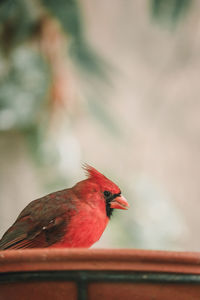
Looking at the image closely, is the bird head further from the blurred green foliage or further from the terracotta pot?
the blurred green foliage

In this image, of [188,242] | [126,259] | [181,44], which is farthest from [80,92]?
[126,259]

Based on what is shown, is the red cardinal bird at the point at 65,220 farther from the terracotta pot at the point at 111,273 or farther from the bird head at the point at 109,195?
the terracotta pot at the point at 111,273

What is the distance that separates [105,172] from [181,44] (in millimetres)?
703

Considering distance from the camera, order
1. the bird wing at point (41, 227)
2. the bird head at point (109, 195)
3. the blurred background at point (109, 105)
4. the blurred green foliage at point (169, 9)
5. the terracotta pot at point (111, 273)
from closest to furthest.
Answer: the terracotta pot at point (111, 273) → the bird wing at point (41, 227) → the bird head at point (109, 195) → the blurred background at point (109, 105) → the blurred green foliage at point (169, 9)

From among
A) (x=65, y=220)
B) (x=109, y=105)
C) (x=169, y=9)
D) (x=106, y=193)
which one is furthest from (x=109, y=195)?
(x=169, y=9)

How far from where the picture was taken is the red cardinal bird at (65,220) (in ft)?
3.69

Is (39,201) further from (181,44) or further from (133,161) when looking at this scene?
(181,44)

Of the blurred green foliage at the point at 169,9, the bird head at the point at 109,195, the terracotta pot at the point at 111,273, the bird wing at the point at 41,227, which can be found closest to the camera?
the terracotta pot at the point at 111,273

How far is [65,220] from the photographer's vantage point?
1.17 metres

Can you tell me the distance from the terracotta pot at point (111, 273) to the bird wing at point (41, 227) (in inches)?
17.7

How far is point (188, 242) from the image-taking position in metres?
1.92

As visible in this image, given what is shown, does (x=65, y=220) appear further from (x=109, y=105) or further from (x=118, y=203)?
(x=109, y=105)

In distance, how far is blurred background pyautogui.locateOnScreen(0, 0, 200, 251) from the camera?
78.5 inches

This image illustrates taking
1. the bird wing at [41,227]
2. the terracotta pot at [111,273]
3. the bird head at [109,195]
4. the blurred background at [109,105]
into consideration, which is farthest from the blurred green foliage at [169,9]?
the terracotta pot at [111,273]
